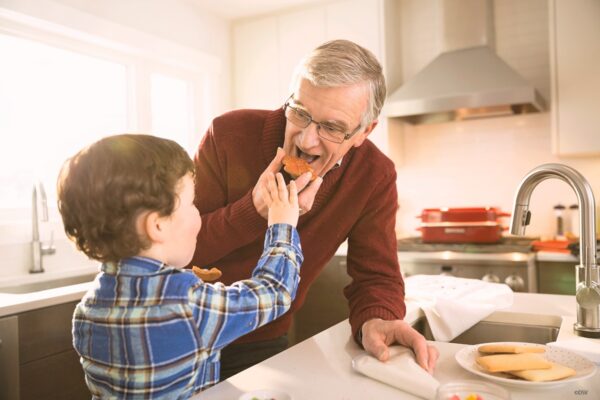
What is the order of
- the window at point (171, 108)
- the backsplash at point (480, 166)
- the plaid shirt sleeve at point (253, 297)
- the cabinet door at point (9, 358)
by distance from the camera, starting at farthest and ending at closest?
the window at point (171, 108), the backsplash at point (480, 166), the cabinet door at point (9, 358), the plaid shirt sleeve at point (253, 297)

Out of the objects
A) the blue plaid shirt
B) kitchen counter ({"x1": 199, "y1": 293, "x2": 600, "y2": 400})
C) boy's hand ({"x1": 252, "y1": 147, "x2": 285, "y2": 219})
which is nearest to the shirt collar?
the blue plaid shirt

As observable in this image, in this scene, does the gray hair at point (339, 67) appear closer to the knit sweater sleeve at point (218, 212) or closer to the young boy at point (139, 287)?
the knit sweater sleeve at point (218, 212)

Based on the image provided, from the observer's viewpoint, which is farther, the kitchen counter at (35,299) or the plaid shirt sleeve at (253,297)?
the kitchen counter at (35,299)

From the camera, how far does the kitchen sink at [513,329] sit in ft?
4.78

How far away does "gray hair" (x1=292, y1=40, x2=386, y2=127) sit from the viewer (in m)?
1.31

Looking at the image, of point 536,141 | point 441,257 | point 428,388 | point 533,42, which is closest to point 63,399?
point 428,388

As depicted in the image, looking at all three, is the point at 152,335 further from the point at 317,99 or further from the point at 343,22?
the point at 343,22

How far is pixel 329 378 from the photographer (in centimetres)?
102

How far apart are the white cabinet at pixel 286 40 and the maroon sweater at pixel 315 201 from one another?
2.30m

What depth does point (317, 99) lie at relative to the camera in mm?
1333

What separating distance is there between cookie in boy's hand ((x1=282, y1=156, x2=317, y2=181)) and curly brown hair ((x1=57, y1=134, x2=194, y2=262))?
0.45 meters

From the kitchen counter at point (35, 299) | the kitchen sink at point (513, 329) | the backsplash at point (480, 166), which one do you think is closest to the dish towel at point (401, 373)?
the kitchen sink at point (513, 329)

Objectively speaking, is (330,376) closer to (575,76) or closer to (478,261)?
(478,261)

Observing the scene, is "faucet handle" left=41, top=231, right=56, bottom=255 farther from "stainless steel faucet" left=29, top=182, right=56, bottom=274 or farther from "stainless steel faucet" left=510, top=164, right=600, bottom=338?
"stainless steel faucet" left=510, top=164, right=600, bottom=338
